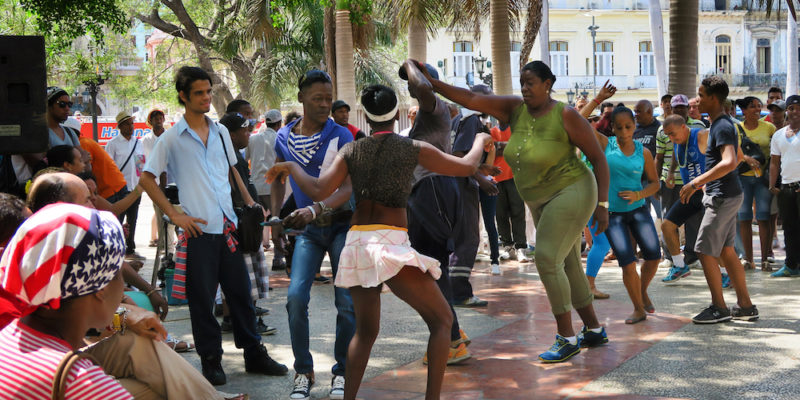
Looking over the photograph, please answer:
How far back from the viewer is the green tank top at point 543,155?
6.18 meters

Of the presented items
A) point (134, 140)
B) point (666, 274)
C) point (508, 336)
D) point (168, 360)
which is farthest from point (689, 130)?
point (134, 140)

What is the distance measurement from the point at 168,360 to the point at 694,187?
524 cm

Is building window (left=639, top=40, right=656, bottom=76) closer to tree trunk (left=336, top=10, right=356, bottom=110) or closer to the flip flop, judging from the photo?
tree trunk (left=336, top=10, right=356, bottom=110)

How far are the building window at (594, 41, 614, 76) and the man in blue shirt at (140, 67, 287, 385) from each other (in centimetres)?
5129

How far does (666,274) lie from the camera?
10.0 m

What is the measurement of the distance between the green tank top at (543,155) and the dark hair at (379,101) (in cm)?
142

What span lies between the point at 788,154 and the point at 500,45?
5.53 meters

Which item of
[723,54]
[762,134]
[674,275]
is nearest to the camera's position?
[674,275]

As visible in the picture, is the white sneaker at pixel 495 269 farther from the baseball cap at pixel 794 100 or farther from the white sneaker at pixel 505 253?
the baseball cap at pixel 794 100

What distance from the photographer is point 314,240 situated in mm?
5504

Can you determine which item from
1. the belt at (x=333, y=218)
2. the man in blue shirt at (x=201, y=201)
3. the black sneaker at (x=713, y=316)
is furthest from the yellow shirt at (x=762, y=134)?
the man in blue shirt at (x=201, y=201)

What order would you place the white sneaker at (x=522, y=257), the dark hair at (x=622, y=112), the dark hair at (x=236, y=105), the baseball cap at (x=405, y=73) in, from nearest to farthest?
the baseball cap at (x=405, y=73) < the dark hair at (x=622, y=112) < the dark hair at (x=236, y=105) < the white sneaker at (x=522, y=257)

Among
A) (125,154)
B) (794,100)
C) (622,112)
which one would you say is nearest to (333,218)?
(622,112)

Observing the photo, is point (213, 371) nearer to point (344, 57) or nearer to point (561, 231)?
point (561, 231)
